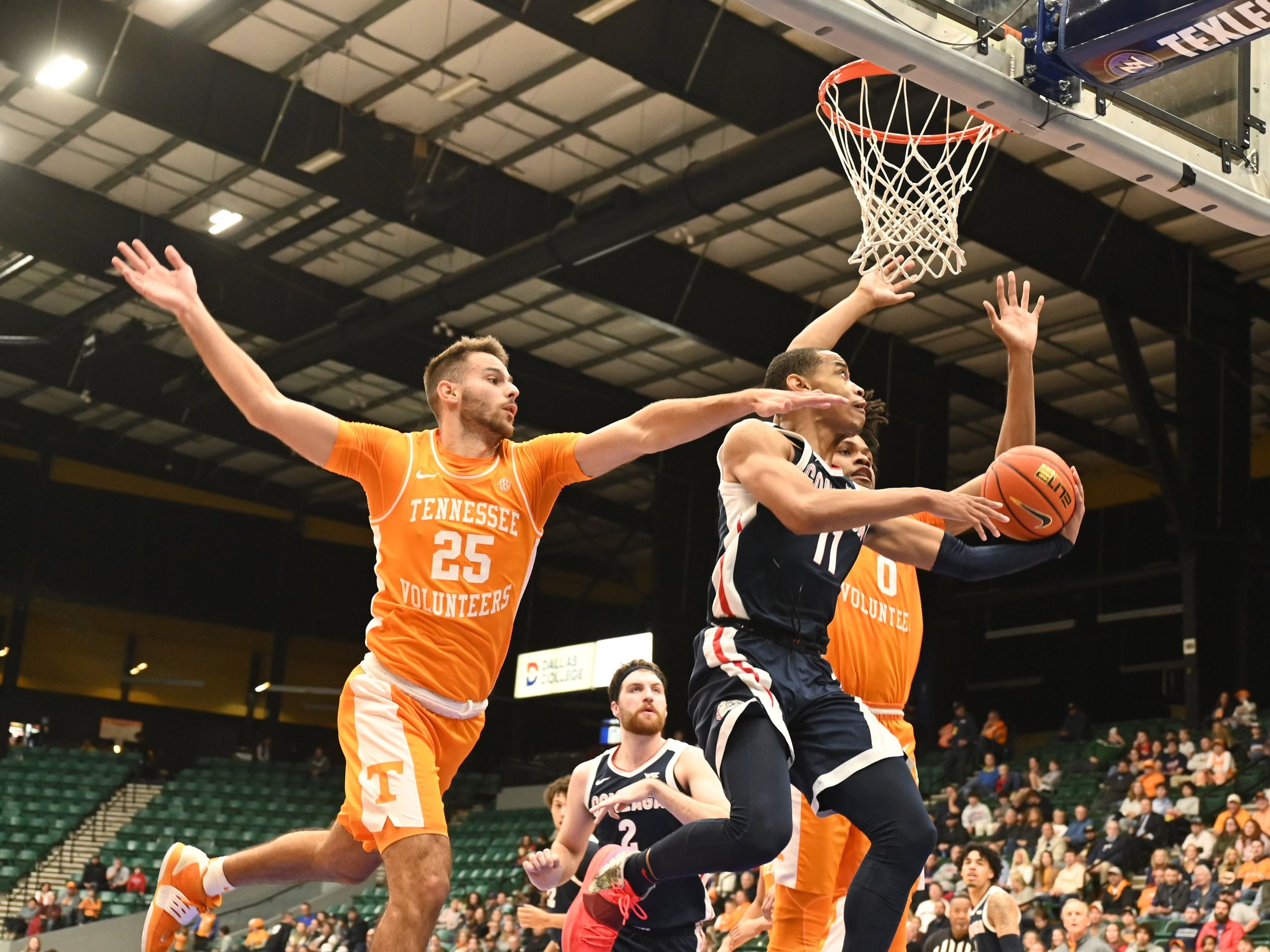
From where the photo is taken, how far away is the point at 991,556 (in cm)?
544

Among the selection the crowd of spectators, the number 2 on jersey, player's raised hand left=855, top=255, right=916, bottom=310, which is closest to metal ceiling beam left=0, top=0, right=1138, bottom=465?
the crowd of spectators

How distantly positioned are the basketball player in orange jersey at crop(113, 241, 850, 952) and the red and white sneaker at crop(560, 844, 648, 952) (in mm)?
712

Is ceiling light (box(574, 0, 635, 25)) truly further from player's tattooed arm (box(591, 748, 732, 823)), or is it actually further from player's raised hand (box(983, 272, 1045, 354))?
player's tattooed arm (box(591, 748, 732, 823))

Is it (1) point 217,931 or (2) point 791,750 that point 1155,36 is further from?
(1) point 217,931

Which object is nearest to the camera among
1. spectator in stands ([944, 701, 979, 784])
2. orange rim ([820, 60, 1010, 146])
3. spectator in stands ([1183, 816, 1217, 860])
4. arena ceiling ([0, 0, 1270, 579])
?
orange rim ([820, 60, 1010, 146])

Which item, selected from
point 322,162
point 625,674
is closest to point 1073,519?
point 625,674

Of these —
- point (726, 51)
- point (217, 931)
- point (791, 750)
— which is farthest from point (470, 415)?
point (217, 931)

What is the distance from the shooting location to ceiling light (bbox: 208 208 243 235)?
76.1 feet

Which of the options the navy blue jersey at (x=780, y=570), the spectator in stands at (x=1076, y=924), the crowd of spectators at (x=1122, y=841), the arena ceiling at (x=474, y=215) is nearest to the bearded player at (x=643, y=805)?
the navy blue jersey at (x=780, y=570)

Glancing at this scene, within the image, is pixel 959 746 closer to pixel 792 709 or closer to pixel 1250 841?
pixel 1250 841

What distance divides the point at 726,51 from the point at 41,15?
7.85 metres

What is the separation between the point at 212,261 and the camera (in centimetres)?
2353

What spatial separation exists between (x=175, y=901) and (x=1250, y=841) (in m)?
12.3

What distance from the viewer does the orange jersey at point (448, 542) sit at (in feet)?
18.3
